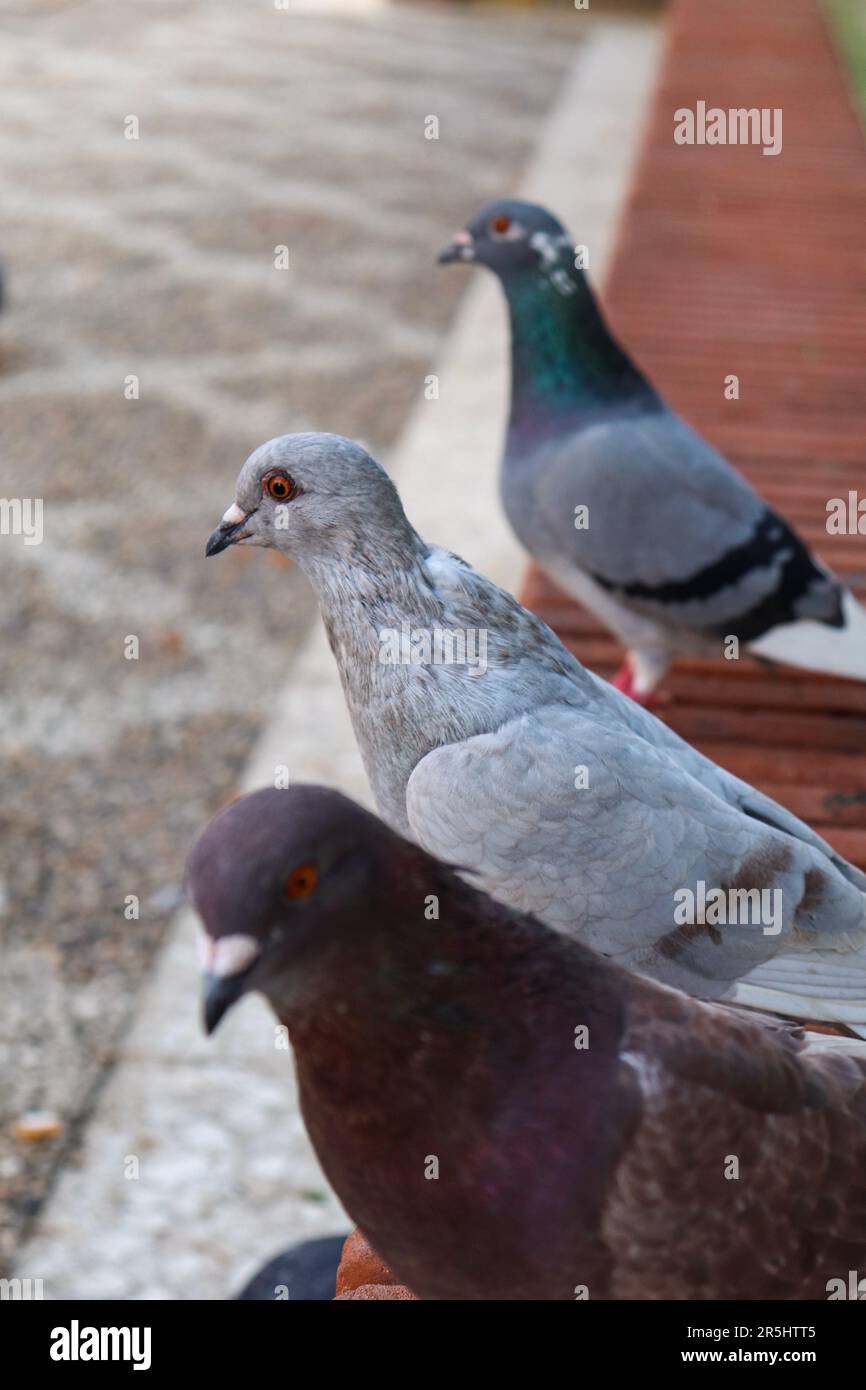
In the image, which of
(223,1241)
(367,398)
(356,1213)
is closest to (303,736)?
(223,1241)

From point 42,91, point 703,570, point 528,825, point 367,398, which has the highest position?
point 42,91

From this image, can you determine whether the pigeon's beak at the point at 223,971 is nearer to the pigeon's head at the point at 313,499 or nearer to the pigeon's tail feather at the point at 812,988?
the pigeon's head at the point at 313,499

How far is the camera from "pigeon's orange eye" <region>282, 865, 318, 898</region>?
1.16 m

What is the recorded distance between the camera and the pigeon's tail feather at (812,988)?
5.94ft

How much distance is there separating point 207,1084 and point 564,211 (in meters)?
8.35

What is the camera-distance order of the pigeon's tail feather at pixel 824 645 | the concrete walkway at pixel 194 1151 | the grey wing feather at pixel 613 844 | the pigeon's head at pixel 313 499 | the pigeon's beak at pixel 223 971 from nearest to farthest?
1. the pigeon's beak at pixel 223 971
2. the pigeon's head at pixel 313 499
3. the grey wing feather at pixel 613 844
4. the pigeon's tail feather at pixel 824 645
5. the concrete walkway at pixel 194 1151

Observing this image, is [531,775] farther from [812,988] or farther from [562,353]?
[562,353]

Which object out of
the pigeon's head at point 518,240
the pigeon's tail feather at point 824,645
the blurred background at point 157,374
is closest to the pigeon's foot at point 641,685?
the pigeon's tail feather at point 824,645

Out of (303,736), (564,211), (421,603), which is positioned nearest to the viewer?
(421,603)

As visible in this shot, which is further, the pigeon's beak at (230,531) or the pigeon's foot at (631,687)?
the pigeon's foot at (631,687)

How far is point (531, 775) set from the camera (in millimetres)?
1747

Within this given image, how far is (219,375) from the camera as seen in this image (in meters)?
8.05
